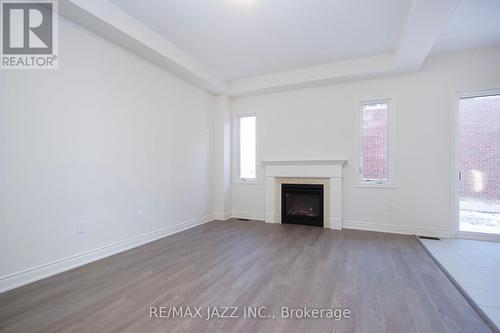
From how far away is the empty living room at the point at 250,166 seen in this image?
2.01 meters

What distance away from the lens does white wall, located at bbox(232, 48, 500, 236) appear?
3793 millimetres

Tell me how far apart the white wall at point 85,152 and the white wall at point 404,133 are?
8.48 ft

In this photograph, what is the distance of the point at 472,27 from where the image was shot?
3.08m

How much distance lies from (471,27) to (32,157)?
17.9 ft

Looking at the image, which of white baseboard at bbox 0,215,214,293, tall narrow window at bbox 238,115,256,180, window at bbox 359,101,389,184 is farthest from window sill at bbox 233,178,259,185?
window at bbox 359,101,389,184

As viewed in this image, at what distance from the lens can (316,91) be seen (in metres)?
4.68

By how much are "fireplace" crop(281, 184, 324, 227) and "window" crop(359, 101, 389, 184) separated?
0.93m

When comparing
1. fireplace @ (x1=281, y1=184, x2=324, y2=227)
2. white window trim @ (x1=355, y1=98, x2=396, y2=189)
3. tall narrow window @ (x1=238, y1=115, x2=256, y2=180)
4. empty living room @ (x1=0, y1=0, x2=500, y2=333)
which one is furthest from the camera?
tall narrow window @ (x1=238, y1=115, x2=256, y2=180)

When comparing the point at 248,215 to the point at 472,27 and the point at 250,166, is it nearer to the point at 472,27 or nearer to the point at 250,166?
the point at 250,166

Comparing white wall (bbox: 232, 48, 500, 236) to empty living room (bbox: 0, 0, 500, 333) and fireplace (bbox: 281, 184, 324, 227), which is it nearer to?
empty living room (bbox: 0, 0, 500, 333)

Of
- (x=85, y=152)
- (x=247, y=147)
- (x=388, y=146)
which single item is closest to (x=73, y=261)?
(x=85, y=152)

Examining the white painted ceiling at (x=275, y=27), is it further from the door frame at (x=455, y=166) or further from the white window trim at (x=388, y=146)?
the door frame at (x=455, y=166)

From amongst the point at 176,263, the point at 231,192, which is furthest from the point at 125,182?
the point at 231,192

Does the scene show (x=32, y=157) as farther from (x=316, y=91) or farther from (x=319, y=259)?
(x=316, y=91)
